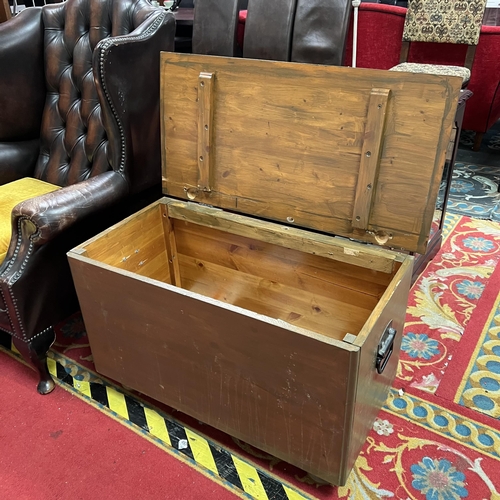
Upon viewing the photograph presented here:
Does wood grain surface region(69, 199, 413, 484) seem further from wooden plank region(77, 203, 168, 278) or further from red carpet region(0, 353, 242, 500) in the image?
red carpet region(0, 353, 242, 500)

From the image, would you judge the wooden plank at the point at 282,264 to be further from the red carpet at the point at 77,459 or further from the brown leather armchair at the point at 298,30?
the brown leather armchair at the point at 298,30

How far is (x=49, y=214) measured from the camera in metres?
1.23

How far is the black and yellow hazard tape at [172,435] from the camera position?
1115 mm

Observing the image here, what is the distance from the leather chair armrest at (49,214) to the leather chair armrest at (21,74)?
0.61m

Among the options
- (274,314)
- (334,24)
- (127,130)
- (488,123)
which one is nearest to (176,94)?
(127,130)

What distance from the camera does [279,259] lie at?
1368 mm

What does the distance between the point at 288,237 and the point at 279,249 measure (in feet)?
0.26

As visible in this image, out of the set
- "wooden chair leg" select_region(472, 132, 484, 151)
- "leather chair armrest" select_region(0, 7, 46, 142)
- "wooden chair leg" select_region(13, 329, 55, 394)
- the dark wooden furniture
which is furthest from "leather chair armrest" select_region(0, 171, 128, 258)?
"wooden chair leg" select_region(472, 132, 484, 151)

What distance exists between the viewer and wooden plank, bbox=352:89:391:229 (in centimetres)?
106

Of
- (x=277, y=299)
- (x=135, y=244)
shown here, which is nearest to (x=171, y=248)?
(x=135, y=244)

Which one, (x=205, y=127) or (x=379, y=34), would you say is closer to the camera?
(x=205, y=127)

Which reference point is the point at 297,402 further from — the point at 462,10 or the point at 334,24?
the point at 462,10

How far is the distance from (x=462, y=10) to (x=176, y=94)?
2.07 m

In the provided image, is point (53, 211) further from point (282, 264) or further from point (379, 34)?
point (379, 34)
